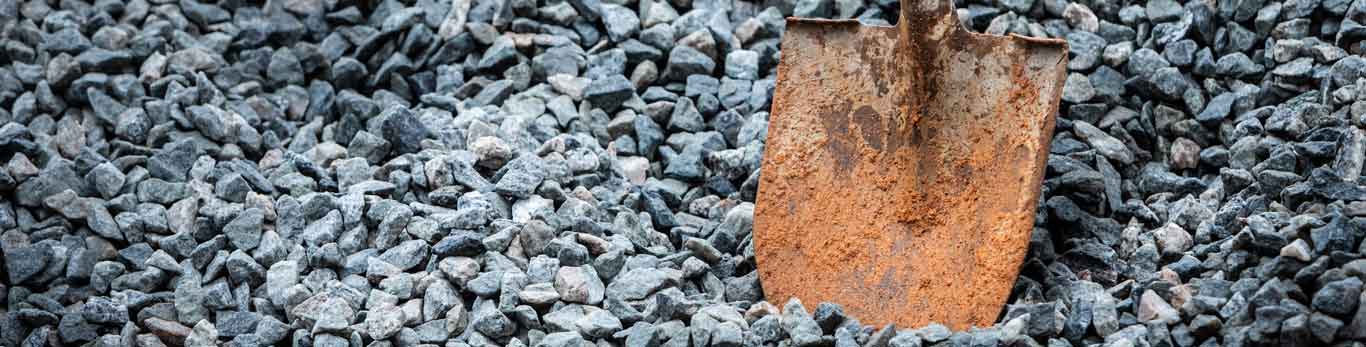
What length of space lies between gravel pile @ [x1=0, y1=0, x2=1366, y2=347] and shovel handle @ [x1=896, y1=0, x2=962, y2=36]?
1.70 ft

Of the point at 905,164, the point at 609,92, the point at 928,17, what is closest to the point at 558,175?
the point at 609,92

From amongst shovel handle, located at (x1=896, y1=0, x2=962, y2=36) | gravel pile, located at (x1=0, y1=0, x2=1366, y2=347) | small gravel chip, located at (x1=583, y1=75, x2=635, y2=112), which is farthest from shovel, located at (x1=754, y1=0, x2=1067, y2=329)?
small gravel chip, located at (x1=583, y1=75, x2=635, y2=112)

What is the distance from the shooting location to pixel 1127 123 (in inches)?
149

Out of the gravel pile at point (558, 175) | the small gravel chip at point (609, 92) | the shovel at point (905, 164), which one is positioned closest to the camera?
the gravel pile at point (558, 175)

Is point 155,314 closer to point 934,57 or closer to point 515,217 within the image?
point 515,217

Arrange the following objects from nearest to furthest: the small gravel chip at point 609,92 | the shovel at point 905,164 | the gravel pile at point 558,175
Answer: the gravel pile at point 558,175 → the shovel at point 905,164 → the small gravel chip at point 609,92

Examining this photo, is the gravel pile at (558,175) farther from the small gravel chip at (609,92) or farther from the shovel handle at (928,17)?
the shovel handle at (928,17)

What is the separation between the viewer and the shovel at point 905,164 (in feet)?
10.8

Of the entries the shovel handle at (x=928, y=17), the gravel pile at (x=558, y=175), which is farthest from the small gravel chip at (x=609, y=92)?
the shovel handle at (x=928, y=17)

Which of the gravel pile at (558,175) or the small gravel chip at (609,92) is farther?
the small gravel chip at (609,92)

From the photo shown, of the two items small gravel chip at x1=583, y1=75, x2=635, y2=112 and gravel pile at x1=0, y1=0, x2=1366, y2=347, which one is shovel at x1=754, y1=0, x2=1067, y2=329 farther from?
small gravel chip at x1=583, y1=75, x2=635, y2=112

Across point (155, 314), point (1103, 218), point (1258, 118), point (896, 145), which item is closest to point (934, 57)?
point (896, 145)

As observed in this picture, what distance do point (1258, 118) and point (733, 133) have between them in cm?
131

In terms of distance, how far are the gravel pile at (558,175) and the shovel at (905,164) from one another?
15 centimetres
